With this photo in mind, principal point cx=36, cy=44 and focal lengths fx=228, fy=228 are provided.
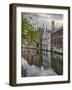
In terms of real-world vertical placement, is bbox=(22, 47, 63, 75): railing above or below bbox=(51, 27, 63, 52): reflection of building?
below

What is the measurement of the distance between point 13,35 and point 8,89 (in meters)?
0.49

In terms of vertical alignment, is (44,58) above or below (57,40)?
below

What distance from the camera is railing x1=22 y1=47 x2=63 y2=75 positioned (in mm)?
2111

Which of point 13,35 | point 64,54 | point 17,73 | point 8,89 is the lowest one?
point 8,89

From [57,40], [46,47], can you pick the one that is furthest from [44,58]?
[57,40]

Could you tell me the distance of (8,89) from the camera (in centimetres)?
208

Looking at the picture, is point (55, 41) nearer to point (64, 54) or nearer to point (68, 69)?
point (64, 54)

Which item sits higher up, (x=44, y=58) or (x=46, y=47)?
(x=46, y=47)

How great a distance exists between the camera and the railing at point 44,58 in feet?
6.93

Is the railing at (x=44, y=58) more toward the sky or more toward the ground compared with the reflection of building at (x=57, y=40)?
more toward the ground

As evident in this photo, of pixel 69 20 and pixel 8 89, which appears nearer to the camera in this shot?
pixel 8 89

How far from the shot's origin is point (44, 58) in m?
2.16

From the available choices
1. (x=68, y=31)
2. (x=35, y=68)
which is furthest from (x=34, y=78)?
(x=68, y=31)

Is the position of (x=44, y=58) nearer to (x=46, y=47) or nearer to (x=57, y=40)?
(x=46, y=47)
